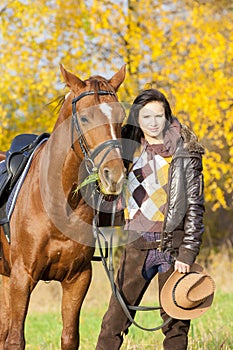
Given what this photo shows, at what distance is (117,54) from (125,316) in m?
7.44

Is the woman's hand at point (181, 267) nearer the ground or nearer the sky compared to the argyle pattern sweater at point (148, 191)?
nearer the ground

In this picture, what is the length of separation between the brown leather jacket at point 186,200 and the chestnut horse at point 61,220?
0.55 metres

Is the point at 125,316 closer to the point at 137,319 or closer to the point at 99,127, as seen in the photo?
the point at 99,127

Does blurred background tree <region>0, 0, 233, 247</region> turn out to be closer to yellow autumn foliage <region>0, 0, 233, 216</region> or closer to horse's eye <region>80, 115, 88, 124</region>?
yellow autumn foliage <region>0, 0, 233, 216</region>

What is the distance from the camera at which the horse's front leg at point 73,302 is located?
14.7 feet

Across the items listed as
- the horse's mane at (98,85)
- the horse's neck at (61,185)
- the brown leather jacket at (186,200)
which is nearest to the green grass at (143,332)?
the brown leather jacket at (186,200)

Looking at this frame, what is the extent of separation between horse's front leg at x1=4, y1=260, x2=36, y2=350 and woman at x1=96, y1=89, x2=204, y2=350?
1.79 feet

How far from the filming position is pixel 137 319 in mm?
8625

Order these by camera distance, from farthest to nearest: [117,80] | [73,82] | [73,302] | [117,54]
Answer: [117,54]
[73,302]
[117,80]
[73,82]

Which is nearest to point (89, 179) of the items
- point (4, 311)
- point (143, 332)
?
point (4, 311)

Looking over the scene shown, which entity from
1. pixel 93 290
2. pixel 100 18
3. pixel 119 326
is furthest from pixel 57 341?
pixel 100 18

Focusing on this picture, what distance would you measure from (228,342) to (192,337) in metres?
0.32

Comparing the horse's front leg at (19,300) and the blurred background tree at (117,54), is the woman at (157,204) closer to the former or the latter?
the horse's front leg at (19,300)

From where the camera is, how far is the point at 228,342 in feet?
18.8
